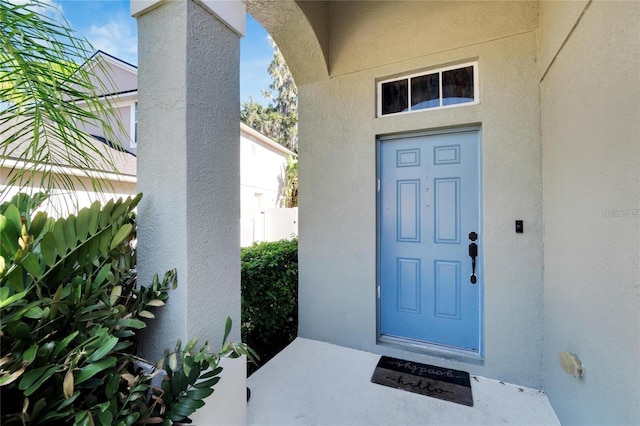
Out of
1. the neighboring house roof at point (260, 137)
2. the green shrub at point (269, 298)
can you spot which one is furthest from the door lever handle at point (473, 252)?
the neighboring house roof at point (260, 137)

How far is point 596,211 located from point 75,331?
8.55ft

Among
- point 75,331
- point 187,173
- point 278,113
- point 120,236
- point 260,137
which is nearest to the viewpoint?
point 75,331

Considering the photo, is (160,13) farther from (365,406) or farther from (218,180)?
(365,406)

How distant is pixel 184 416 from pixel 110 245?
2.96 ft

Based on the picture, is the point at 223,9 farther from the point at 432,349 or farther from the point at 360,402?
the point at 432,349

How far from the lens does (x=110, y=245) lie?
1.48m

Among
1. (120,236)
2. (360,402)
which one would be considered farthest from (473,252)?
(120,236)

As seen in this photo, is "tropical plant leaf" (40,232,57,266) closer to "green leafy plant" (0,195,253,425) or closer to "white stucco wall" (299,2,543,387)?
"green leafy plant" (0,195,253,425)

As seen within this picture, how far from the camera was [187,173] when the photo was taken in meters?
1.62

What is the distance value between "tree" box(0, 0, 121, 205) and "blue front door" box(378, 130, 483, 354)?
2.57 metres

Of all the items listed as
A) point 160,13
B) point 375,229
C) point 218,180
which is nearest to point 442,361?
point 375,229

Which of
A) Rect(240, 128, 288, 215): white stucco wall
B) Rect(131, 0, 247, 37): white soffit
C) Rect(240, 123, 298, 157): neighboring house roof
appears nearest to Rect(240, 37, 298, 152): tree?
Rect(240, 123, 298, 157): neighboring house roof

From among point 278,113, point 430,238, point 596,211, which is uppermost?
point 278,113

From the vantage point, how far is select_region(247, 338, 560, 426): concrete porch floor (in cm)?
214
